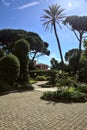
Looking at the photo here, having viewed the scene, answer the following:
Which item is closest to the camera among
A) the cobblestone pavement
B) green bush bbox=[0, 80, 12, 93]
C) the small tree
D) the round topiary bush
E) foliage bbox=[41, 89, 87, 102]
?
the cobblestone pavement

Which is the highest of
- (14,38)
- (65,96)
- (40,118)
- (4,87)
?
(14,38)

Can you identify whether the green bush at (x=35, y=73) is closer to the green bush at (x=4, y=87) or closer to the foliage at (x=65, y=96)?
the green bush at (x=4, y=87)

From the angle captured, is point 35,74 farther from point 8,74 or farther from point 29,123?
point 29,123

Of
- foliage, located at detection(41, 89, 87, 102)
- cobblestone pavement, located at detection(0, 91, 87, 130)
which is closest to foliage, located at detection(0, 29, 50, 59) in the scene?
foliage, located at detection(41, 89, 87, 102)

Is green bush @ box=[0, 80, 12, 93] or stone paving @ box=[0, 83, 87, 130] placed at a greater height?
green bush @ box=[0, 80, 12, 93]

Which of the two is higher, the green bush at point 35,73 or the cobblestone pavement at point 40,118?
the green bush at point 35,73

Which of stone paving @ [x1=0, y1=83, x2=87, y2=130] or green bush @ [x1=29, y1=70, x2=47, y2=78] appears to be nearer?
stone paving @ [x1=0, y1=83, x2=87, y2=130]

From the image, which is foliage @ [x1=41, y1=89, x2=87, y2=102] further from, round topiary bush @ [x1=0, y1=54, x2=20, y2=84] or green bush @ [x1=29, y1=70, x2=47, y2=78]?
green bush @ [x1=29, y1=70, x2=47, y2=78]

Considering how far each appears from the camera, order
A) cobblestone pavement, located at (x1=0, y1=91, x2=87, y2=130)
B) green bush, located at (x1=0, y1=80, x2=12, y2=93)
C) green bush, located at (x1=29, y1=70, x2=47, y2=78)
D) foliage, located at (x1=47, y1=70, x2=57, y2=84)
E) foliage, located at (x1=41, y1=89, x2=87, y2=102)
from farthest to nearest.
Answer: green bush, located at (x1=29, y1=70, x2=47, y2=78) → foliage, located at (x1=47, y1=70, x2=57, y2=84) → green bush, located at (x1=0, y1=80, x2=12, y2=93) → foliage, located at (x1=41, y1=89, x2=87, y2=102) → cobblestone pavement, located at (x1=0, y1=91, x2=87, y2=130)

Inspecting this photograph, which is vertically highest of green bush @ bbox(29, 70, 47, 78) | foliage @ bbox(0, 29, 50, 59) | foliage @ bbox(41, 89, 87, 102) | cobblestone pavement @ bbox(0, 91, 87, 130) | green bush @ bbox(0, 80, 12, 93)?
foliage @ bbox(0, 29, 50, 59)

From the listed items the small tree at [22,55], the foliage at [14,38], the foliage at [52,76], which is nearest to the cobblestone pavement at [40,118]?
the small tree at [22,55]

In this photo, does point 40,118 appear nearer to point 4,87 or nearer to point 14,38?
point 4,87

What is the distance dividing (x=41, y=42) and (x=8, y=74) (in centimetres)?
2709

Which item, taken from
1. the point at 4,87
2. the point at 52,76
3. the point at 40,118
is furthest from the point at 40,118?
the point at 52,76
